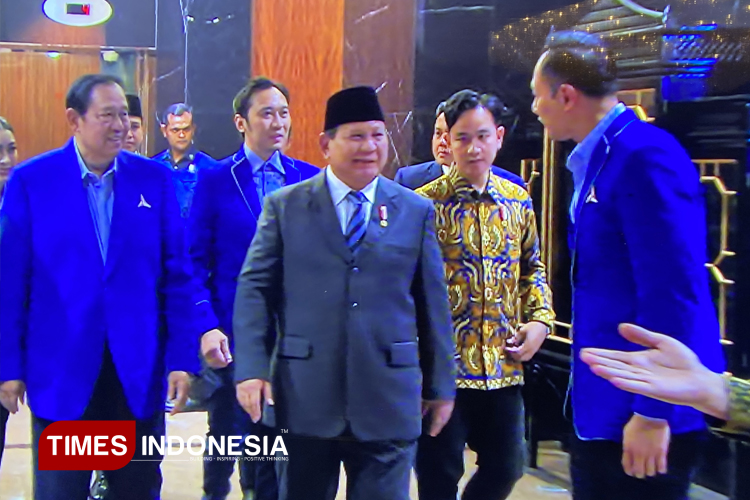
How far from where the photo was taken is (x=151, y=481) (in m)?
2.08

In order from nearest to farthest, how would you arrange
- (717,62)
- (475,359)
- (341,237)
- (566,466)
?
(341,237), (717,62), (475,359), (566,466)

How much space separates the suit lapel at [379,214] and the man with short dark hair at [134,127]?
2.05 feet

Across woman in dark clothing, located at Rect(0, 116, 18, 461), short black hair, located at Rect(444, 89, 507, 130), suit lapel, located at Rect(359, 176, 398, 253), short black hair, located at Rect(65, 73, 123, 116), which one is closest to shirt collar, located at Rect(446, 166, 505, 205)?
short black hair, located at Rect(444, 89, 507, 130)

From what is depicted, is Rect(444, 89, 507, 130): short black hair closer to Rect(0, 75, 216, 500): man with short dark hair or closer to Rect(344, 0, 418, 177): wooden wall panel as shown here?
Rect(344, 0, 418, 177): wooden wall panel

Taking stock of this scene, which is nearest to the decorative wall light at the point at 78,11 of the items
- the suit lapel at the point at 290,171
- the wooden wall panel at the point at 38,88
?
the wooden wall panel at the point at 38,88

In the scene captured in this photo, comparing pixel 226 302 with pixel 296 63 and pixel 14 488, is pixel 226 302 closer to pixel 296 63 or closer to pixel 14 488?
pixel 296 63

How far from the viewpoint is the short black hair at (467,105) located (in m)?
2.01

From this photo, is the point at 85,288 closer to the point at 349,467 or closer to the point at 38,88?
the point at 38,88

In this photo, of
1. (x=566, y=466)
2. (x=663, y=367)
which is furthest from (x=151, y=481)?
(x=663, y=367)

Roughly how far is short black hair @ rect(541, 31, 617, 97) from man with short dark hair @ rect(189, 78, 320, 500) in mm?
653

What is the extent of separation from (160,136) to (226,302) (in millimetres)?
440

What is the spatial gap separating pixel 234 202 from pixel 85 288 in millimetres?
413

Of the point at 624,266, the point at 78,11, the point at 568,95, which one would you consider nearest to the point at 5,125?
the point at 78,11

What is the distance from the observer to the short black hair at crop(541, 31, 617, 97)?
5.62 ft
